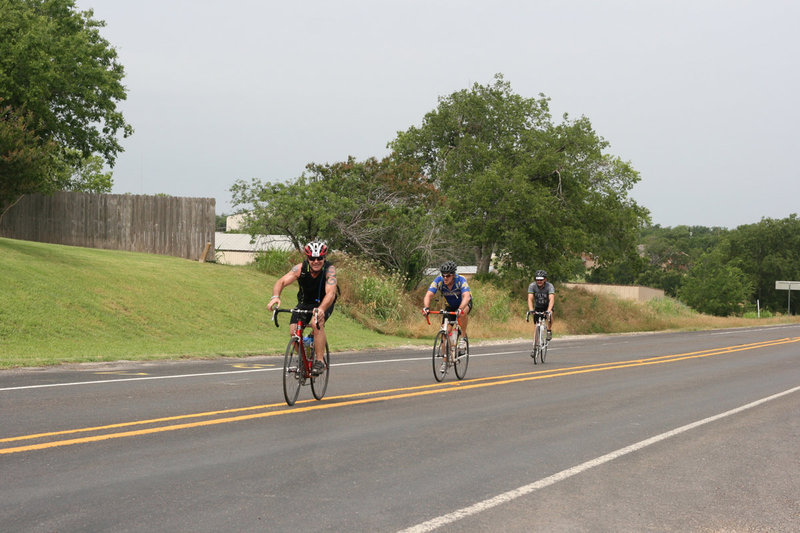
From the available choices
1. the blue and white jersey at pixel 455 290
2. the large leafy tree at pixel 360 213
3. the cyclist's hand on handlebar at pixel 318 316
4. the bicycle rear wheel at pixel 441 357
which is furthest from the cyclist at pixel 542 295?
the large leafy tree at pixel 360 213

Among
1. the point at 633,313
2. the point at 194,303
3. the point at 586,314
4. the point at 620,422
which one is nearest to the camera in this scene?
the point at 620,422

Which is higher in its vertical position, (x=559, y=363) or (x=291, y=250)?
(x=291, y=250)

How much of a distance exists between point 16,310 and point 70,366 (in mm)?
4928

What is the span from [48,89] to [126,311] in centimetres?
1545

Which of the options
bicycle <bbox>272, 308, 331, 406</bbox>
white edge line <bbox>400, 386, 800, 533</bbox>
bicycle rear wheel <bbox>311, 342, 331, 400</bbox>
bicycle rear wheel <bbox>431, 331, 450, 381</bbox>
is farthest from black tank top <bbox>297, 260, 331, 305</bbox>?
white edge line <bbox>400, 386, 800, 533</bbox>

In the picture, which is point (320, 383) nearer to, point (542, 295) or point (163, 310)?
point (542, 295)

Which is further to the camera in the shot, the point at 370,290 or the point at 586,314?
the point at 586,314

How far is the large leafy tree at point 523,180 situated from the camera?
1646 inches

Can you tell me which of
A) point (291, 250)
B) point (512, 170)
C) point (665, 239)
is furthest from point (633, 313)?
point (665, 239)

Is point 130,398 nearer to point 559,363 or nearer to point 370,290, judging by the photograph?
point 559,363

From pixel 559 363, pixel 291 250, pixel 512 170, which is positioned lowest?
pixel 559 363

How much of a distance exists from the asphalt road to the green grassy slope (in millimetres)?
3420

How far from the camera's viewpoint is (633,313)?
49.7m

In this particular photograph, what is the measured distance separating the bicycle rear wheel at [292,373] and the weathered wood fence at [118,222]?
2256 cm
